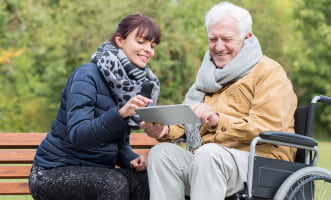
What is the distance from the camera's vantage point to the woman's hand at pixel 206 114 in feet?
10.8

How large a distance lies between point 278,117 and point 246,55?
421 millimetres

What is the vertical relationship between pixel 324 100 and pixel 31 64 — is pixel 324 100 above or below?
above

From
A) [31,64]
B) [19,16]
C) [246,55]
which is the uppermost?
[246,55]

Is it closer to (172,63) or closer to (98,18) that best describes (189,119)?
(172,63)

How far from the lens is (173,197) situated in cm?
326

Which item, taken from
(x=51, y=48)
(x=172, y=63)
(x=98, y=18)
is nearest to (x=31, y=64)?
(x=51, y=48)

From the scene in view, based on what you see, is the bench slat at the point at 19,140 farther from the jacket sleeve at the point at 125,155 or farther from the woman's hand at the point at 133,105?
the woman's hand at the point at 133,105

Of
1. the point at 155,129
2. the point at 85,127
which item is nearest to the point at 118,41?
the point at 155,129

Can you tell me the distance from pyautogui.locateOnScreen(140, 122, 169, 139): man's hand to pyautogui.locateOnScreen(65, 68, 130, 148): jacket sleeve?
0.17 m

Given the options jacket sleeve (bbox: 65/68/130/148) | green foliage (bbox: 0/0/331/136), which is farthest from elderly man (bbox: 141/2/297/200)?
green foliage (bbox: 0/0/331/136)

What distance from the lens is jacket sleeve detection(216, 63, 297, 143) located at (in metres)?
3.31

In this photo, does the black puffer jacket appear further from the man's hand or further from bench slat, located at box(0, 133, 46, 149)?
bench slat, located at box(0, 133, 46, 149)

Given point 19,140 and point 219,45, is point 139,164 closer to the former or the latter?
point 219,45

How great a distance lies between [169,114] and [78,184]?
59cm
